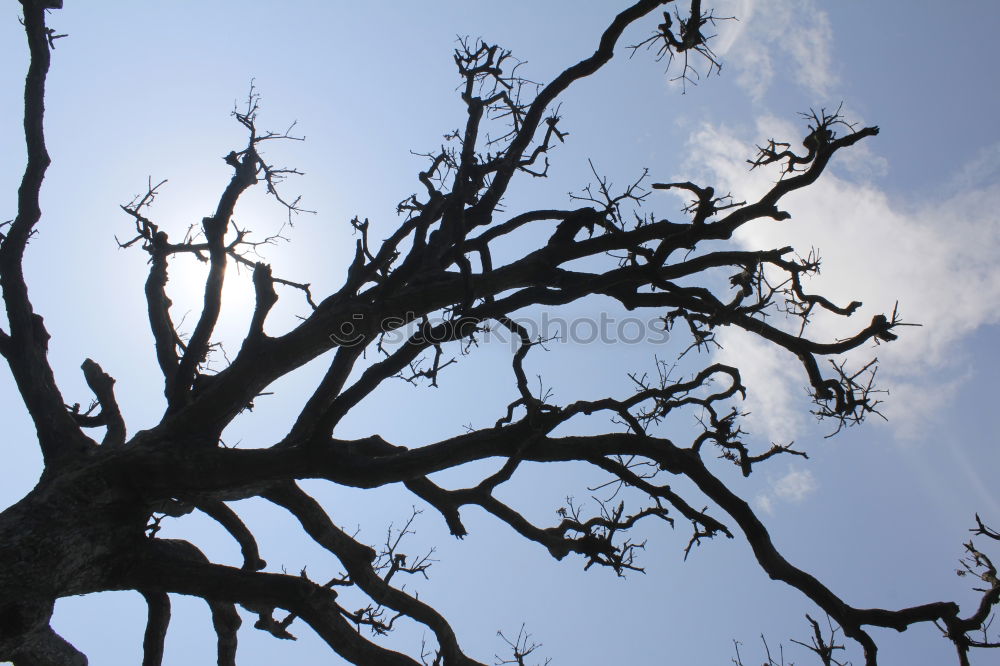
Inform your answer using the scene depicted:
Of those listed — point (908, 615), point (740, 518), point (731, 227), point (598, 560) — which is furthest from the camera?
point (731, 227)

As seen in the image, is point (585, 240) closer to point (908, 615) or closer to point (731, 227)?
point (731, 227)

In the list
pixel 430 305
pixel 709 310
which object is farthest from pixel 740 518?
pixel 430 305

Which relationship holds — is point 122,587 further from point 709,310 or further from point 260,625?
point 709,310

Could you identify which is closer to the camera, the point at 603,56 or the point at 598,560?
the point at 598,560

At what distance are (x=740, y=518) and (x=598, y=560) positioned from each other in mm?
1209

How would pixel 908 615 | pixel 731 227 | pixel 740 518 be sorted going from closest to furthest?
pixel 908 615 < pixel 740 518 < pixel 731 227

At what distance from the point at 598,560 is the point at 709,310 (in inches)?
99.5

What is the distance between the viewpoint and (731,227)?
5582 mm

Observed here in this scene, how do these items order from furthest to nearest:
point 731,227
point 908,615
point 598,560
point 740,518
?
point 731,227
point 598,560
point 740,518
point 908,615

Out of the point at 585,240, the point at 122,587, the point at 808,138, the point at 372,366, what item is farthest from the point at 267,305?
the point at 808,138

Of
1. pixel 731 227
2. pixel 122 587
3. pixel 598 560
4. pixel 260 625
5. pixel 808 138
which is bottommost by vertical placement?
pixel 122 587

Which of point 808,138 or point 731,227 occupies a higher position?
point 808,138

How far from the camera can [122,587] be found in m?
4.55

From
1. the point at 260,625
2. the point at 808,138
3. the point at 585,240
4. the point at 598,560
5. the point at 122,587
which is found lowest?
the point at 122,587
